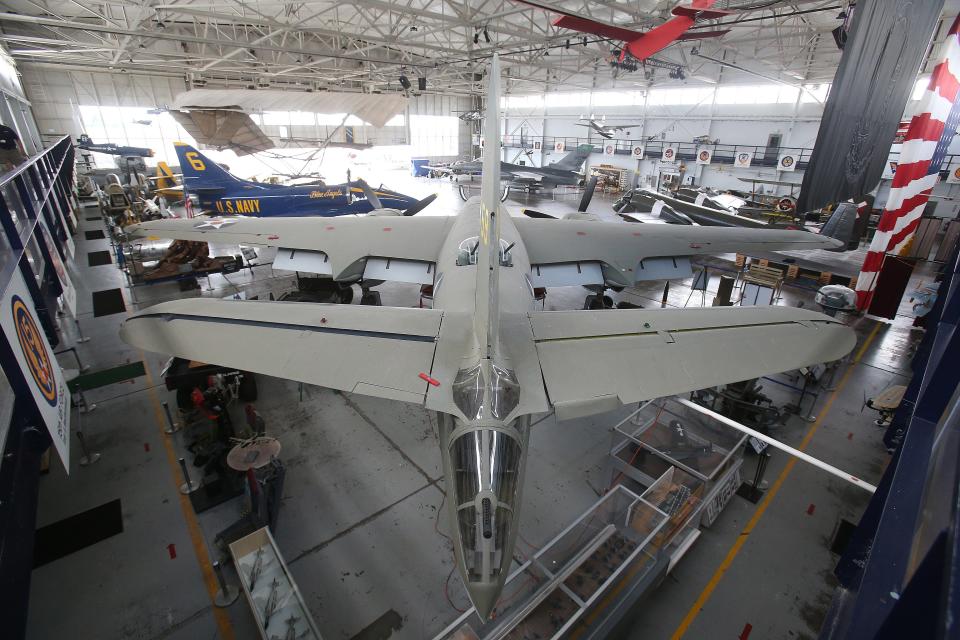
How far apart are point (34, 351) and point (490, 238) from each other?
4.88 m

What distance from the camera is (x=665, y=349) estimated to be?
477cm

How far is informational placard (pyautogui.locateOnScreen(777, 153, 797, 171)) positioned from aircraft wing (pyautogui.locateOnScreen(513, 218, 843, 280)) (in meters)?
19.9

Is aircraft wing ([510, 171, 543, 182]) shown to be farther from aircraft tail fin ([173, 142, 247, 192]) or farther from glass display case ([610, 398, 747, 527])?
glass display case ([610, 398, 747, 527])

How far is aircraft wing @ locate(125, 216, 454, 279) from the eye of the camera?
33.5 feet

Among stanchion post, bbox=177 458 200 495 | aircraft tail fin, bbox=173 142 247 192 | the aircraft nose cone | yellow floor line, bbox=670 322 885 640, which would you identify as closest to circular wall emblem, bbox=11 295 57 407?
stanchion post, bbox=177 458 200 495

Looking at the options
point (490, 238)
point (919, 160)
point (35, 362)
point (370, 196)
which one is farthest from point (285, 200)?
point (919, 160)

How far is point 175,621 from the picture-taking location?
4.64m

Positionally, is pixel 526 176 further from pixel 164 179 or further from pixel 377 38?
pixel 164 179

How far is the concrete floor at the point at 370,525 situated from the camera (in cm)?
473

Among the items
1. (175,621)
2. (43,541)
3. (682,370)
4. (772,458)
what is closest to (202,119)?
(43,541)

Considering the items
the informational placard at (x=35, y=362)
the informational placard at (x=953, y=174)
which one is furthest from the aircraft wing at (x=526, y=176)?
the informational placard at (x=35, y=362)

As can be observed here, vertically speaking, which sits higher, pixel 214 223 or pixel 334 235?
pixel 214 223

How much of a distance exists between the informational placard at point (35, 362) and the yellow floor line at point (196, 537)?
6.88 feet

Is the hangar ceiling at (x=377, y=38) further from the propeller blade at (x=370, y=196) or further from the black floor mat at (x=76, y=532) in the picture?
the black floor mat at (x=76, y=532)
